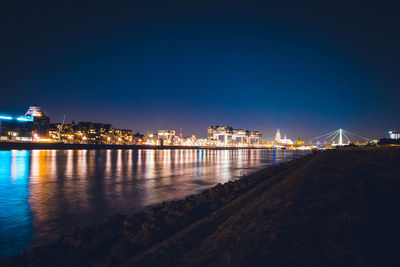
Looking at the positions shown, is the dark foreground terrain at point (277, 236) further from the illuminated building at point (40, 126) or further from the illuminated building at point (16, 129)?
the illuminated building at point (40, 126)

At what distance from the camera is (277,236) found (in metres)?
5.37

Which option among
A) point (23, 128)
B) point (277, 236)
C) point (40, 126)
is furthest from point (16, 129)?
point (277, 236)

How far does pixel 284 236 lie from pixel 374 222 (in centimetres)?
191

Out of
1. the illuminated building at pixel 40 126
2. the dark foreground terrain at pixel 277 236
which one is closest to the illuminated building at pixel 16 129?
the illuminated building at pixel 40 126

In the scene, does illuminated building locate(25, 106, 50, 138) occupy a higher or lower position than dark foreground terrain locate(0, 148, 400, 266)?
higher

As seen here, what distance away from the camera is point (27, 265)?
21.8 ft

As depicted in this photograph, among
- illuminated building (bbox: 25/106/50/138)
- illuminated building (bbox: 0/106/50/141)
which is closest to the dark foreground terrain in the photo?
illuminated building (bbox: 0/106/50/141)

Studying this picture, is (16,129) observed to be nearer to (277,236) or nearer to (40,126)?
(40,126)

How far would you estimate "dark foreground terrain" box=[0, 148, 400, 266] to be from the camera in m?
4.51

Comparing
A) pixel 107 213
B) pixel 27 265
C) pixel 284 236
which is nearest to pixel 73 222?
pixel 107 213

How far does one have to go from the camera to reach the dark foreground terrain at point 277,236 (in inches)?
177

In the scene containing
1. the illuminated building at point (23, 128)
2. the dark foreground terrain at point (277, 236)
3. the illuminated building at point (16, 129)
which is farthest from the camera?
the illuminated building at point (23, 128)

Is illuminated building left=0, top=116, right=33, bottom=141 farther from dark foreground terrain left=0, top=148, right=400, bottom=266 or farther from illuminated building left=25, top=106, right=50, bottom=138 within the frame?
dark foreground terrain left=0, top=148, right=400, bottom=266

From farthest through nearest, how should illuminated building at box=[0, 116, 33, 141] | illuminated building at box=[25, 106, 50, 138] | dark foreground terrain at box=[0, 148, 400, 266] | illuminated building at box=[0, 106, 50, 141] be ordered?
illuminated building at box=[25, 106, 50, 138]
illuminated building at box=[0, 106, 50, 141]
illuminated building at box=[0, 116, 33, 141]
dark foreground terrain at box=[0, 148, 400, 266]
